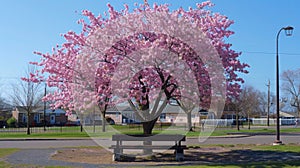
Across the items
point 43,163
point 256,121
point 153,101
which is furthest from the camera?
point 256,121

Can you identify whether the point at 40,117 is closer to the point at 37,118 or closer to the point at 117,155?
the point at 37,118

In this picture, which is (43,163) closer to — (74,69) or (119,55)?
(74,69)

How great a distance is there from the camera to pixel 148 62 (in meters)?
13.9

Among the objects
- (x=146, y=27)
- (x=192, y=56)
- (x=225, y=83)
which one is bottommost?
(x=225, y=83)

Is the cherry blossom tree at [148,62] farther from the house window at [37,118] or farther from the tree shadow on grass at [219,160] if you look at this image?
the house window at [37,118]

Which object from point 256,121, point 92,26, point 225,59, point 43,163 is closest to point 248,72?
point 225,59

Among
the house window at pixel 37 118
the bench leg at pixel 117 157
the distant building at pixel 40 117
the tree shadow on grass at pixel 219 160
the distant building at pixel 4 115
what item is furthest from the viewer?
the house window at pixel 37 118

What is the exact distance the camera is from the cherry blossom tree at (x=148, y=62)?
14117 mm

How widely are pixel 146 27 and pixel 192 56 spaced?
234 cm

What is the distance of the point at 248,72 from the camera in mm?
15977

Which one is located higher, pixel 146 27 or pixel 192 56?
pixel 146 27

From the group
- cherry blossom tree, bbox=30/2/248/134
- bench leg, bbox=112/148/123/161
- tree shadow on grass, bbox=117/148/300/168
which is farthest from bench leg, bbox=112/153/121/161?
cherry blossom tree, bbox=30/2/248/134

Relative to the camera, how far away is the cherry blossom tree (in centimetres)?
1412

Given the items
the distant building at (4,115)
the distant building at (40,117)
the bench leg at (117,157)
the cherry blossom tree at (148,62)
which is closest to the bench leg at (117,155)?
the bench leg at (117,157)
